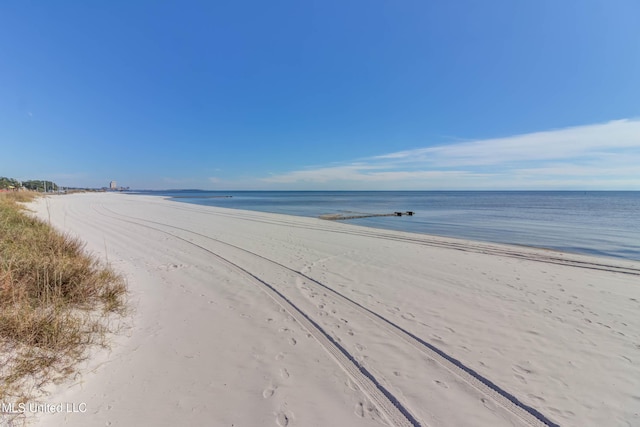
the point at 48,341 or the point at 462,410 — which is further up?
the point at 48,341

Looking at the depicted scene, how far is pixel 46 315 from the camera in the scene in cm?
375

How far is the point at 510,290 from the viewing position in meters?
6.70

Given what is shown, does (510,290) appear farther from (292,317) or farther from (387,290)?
(292,317)

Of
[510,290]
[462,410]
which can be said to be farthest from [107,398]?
[510,290]

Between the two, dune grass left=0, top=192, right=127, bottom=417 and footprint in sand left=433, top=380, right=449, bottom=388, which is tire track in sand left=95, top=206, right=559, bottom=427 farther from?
dune grass left=0, top=192, right=127, bottom=417

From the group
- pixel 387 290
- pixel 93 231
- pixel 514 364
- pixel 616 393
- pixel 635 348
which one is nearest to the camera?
pixel 616 393

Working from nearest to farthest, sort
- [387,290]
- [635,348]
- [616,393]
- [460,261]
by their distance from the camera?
[616,393]
[635,348]
[387,290]
[460,261]

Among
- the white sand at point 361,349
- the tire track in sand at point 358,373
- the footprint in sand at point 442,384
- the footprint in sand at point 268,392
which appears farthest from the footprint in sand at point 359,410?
the footprint in sand at point 442,384

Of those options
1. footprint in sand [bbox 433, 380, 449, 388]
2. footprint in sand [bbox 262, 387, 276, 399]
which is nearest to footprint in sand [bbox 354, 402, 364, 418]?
footprint in sand [bbox 262, 387, 276, 399]

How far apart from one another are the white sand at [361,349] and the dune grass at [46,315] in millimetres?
285

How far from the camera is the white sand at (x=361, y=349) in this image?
9.27 feet

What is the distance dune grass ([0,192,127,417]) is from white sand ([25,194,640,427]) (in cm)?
28

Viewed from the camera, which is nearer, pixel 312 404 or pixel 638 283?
pixel 312 404

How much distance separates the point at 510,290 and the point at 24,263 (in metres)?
9.65
